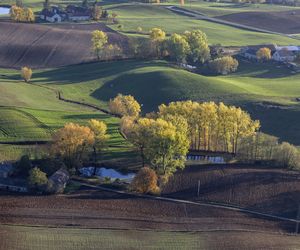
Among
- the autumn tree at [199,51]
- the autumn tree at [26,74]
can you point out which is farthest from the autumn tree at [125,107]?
the autumn tree at [199,51]

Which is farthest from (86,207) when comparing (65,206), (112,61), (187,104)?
(112,61)

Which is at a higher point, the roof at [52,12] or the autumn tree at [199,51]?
the roof at [52,12]

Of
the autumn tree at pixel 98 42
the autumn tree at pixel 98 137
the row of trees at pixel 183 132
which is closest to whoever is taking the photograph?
the row of trees at pixel 183 132

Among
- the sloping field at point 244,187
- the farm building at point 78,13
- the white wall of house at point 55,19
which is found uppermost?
the farm building at point 78,13

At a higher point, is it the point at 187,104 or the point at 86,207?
the point at 187,104

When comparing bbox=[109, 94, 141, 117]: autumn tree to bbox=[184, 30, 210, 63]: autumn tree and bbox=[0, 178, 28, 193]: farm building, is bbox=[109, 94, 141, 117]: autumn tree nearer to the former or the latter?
bbox=[0, 178, 28, 193]: farm building

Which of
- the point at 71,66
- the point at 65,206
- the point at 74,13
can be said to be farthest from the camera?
the point at 74,13

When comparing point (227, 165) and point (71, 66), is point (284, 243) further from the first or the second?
point (71, 66)

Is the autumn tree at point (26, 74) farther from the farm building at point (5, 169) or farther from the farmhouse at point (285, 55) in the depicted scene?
the farmhouse at point (285, 55)
